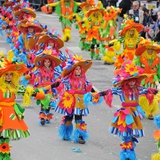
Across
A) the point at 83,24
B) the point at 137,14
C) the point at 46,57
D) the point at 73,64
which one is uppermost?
the point at 73,64

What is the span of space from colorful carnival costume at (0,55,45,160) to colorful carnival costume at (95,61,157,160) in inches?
57.4

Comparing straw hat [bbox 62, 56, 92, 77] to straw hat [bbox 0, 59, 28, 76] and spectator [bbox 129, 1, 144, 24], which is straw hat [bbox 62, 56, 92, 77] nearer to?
straw hat [bbox 0, 59, 28, 76]

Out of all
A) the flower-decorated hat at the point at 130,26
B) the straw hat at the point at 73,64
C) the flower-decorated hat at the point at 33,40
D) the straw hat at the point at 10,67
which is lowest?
the flower-decorated hat at the point at 33,40

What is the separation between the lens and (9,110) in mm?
9359

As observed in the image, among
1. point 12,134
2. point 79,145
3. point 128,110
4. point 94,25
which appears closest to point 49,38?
point 79,145

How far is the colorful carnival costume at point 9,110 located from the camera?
926 centimetres

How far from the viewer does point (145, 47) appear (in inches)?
518

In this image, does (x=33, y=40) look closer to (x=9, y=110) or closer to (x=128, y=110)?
(x=128, y=110)

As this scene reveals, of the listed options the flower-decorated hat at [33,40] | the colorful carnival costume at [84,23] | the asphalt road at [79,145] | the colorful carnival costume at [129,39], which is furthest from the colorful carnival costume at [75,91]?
the colorful carnival costume at [84,23]

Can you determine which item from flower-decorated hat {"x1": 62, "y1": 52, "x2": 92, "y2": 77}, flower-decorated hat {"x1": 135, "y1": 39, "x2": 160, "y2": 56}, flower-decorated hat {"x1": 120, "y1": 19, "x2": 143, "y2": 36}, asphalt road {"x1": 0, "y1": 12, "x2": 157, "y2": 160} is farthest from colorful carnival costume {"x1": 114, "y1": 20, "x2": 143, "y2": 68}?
flower-decorated hat {"x1": 62, "y1": 52, "x2": 92, "y2": 77}

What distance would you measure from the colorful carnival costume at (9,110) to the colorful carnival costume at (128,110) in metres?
1.46

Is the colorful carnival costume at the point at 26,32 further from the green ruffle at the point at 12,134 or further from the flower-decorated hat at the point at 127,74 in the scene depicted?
the green ruffle at the point at 12,134

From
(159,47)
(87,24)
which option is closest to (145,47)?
(159,47)

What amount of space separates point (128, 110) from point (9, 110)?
1.92 m
